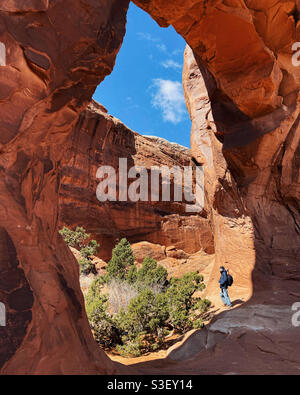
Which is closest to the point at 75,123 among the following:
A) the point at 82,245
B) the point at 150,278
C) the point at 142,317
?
the point at 142,317

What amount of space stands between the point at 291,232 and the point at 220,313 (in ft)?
10.9

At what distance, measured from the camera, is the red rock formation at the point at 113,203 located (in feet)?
53.8

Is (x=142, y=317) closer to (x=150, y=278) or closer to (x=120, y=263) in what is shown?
(x=150, y=278)

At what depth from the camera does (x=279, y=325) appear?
4.61 metres

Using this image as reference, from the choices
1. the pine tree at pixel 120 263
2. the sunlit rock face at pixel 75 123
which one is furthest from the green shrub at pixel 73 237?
the sunlit rock face at pixel 75 123

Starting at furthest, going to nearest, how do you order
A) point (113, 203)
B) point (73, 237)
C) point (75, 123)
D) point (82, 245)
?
point (113, 203)
point (82, 245)
point (73, 237)
point (75, 123)

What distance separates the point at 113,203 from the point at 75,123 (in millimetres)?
14198

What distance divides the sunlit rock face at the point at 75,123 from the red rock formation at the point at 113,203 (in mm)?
10619

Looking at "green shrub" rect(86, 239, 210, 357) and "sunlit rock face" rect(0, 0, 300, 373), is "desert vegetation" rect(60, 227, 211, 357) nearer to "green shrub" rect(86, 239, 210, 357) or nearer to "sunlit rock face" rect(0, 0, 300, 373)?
"green shrub" rect(86, 239, 210, 357)

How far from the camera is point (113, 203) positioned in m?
17.9

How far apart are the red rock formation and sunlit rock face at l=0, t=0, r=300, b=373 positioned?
10.6 meters
